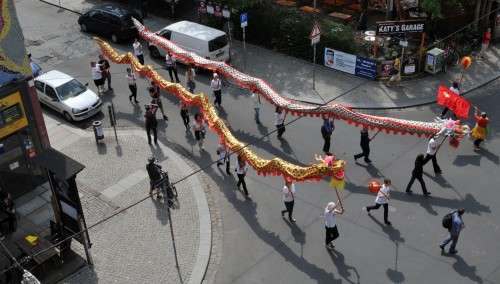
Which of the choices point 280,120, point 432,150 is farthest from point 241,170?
point 432,150

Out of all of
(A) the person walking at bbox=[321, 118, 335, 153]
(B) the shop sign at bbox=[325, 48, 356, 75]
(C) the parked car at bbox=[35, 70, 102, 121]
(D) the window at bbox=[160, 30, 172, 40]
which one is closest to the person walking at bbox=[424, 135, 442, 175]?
(A) the person walking at bbox=[321, 118, 335, 153]

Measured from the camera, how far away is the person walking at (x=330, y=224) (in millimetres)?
16781

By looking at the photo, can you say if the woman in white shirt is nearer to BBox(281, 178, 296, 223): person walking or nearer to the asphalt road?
the asphalt road

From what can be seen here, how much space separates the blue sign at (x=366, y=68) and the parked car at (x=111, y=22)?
1161 centimetres

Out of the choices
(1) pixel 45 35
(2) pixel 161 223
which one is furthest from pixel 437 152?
(1) pixel 45 35

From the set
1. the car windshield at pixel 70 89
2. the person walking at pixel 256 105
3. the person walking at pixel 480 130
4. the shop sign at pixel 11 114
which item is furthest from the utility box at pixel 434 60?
the shop sign at pixel 11 114

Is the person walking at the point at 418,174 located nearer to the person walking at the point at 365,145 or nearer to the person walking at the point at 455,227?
the person walking at the point at 365,145

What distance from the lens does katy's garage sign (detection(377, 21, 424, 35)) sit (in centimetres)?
2598

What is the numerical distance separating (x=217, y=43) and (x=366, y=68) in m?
6.70

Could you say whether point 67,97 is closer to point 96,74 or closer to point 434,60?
point 96,74

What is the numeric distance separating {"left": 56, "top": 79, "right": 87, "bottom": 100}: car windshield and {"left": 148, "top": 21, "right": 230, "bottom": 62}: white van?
16.9 feet

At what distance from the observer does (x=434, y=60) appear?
87.7 ft

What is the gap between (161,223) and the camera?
18922 mm

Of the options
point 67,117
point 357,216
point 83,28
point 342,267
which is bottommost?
point 342,267
